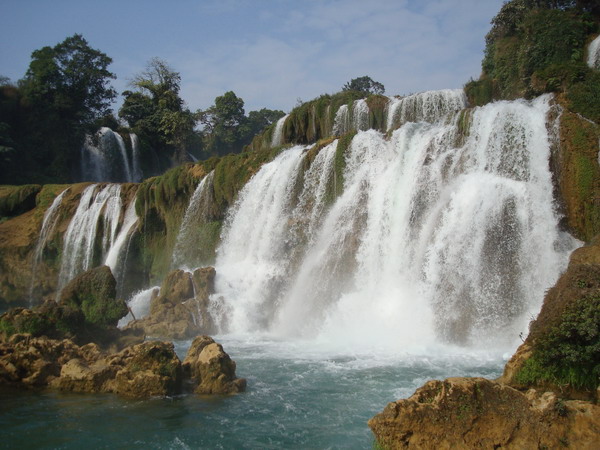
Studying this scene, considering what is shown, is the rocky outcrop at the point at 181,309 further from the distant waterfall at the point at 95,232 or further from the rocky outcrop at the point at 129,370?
the distant waterfall at the point at 95,232

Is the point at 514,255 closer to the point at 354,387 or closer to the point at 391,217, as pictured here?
the point at 391,217

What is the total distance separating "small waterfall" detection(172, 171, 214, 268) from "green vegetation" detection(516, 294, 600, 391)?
18604 millimetres

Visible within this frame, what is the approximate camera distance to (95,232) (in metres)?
26.6

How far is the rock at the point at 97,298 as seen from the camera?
1508 cm

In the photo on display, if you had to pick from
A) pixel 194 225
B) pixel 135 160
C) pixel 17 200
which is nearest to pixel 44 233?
pixel 17 200

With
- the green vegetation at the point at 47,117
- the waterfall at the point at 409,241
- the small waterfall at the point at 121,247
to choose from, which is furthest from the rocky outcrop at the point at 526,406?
the green vegetation at the point at 47,117

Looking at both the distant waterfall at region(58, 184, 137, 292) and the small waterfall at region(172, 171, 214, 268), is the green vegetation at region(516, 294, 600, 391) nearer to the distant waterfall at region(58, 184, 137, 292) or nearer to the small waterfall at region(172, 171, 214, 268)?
the small waterfall at region(172, 171, 214, 268)

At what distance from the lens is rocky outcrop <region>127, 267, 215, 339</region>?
17.4 meters

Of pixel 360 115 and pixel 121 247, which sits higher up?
pixel 360 115

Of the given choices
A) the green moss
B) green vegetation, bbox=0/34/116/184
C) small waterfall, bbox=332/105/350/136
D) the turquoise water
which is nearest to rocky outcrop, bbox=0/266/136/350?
the turquoise water

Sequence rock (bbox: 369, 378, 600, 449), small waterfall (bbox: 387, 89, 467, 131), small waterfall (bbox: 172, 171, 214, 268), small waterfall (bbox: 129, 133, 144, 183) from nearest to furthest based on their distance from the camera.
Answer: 1. rock (bbox: 369, 378, 600, 449)
2. small waterfall (bbox: 387, 89, 467, 131)
3. small waterfall (bbox: 172, 171, 214, 268)
4. small waterfall (bbox: 129, 133, 144, 183)

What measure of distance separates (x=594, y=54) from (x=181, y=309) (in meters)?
17.2

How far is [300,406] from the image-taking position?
974cm

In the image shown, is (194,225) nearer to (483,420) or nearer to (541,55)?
(541,55)
